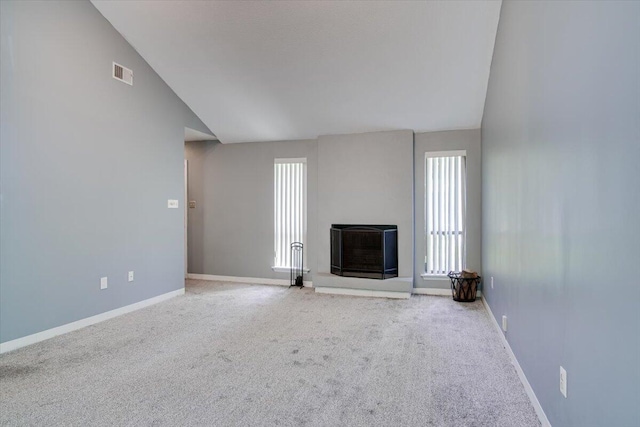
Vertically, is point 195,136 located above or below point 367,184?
above

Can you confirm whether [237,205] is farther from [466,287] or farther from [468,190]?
[466,287]

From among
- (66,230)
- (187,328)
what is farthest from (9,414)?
(66,230)

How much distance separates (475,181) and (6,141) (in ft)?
17.0

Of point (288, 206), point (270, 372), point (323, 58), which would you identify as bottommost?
point (270, 372)

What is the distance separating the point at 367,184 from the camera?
17.9 ft

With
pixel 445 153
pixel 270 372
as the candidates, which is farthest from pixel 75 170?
pixel 445 153

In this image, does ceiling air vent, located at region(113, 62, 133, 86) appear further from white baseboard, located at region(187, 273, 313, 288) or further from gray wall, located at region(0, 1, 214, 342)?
white baseboard, located at region(187, 273, 313, 288)

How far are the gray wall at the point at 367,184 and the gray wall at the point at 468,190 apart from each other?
18cm

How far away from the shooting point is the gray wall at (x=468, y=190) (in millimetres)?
5113

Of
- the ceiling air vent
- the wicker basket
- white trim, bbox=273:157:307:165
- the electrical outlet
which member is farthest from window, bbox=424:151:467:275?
the ceiling air vent

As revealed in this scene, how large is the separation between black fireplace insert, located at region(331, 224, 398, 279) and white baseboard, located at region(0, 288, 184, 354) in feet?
7.98

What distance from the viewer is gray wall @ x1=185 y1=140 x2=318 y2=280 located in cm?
601

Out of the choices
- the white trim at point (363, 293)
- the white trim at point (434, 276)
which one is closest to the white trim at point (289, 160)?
the white trim at point (363, 293)

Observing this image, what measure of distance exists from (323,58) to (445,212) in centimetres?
270
